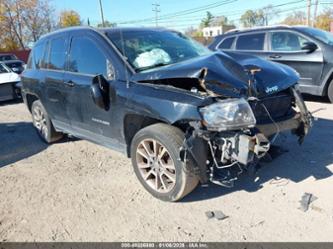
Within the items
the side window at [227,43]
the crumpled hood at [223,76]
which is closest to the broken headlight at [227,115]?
the crumpled hood at [223,76]

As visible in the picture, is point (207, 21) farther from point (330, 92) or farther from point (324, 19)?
point (330, 92)

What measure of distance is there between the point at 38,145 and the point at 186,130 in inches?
143

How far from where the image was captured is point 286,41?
26.1 feet

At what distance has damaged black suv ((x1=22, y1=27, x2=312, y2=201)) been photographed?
320 centimetres

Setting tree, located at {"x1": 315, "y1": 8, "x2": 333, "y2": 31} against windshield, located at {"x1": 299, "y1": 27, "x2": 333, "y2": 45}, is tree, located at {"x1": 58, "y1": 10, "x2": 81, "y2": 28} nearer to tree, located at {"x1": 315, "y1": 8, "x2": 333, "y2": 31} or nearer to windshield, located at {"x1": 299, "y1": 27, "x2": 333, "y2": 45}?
tree, located at {"x1": 315, "y1": 8, "x2": 333, "y2": 31}

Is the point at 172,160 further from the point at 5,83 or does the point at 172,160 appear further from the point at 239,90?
the point at 5,83

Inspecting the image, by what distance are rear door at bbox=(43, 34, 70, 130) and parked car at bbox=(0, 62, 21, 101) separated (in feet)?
21.1

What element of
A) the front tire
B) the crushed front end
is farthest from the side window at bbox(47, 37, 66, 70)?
the crushed front end

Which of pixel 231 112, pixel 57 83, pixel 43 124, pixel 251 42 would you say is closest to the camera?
pixel 231 112

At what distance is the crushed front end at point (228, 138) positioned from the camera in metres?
3.13

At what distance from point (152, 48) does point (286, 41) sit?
4831 millimetres

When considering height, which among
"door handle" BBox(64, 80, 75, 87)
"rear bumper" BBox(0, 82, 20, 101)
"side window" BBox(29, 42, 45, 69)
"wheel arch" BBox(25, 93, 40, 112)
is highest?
"side window" BBox(29, 42, 45, 69)

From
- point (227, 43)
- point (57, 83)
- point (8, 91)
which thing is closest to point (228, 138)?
point (57, 83)

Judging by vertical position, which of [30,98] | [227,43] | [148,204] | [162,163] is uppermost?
[227,43]
